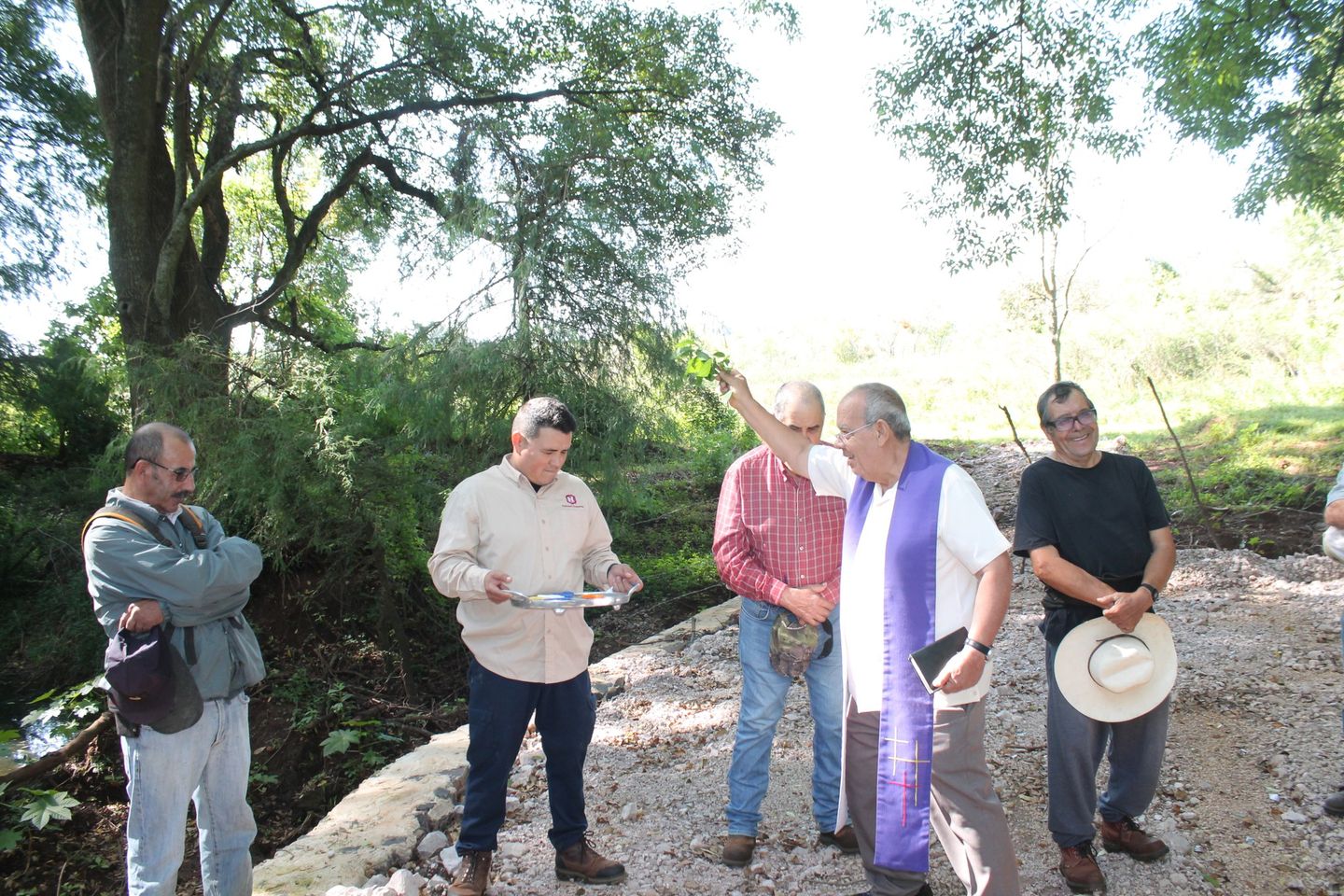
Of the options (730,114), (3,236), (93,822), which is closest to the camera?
(93,822)

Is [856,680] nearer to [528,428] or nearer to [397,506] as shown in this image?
[528,428]

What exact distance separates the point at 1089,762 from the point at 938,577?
108cm

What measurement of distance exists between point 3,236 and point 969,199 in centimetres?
938

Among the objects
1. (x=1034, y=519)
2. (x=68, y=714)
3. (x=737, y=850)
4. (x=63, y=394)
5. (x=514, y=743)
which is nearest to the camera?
(x=514, y=743)

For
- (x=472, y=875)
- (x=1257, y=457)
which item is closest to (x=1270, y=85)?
(x=1257, y=457)

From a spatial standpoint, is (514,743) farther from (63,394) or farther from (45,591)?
(63,394)

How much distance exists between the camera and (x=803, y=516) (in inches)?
132

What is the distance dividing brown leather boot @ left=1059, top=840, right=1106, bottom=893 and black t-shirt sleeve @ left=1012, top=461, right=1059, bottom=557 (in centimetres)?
105

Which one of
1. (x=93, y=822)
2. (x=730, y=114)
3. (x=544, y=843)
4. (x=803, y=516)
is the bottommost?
(x=93, y=822)

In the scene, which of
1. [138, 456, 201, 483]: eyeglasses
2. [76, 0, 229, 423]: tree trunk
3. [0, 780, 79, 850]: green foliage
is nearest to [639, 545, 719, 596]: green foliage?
[76, 0, 229, 423]: tree trunk

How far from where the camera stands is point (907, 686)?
8.38 ft

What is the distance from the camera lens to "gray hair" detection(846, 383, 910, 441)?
272 centimetres

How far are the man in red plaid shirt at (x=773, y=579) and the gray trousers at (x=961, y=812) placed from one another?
66 cm

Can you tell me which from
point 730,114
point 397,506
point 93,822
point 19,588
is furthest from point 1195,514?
point 19,588
